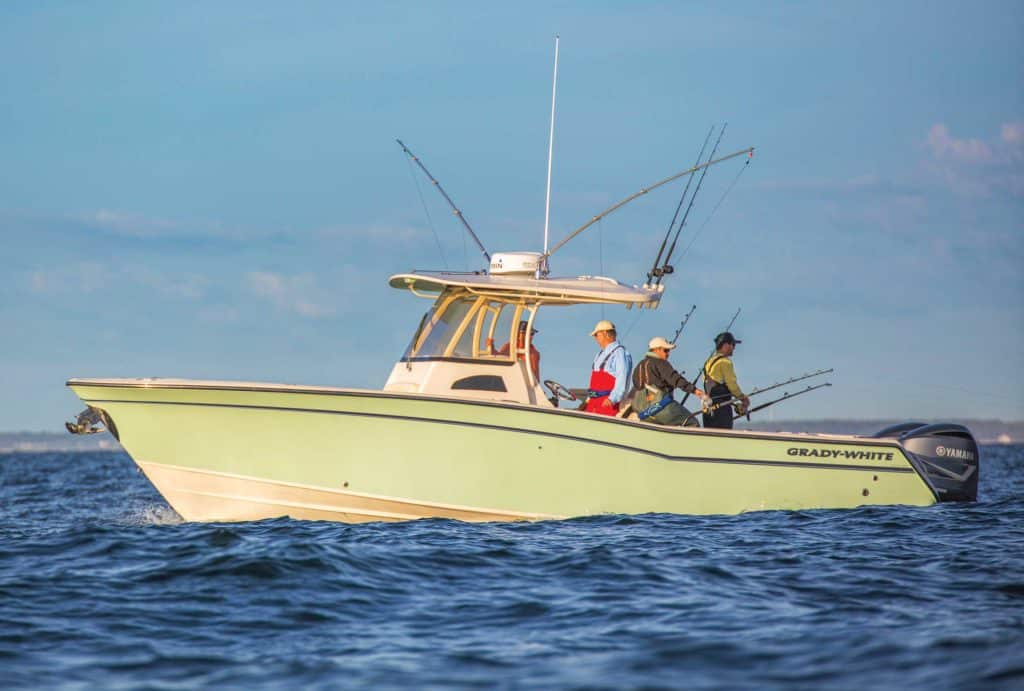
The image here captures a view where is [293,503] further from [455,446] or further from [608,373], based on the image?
[608,373]

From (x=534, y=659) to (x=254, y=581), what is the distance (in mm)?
2878

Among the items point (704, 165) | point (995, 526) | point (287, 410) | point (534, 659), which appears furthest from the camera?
point (704, 165)

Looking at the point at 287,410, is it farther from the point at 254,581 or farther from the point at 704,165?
the point at 704,165

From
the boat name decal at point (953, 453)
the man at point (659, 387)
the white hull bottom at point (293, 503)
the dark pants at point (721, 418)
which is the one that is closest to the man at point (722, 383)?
the dark pants at point (721, 418)

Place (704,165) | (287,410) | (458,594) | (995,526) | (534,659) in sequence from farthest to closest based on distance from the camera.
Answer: (704,165), (995,526), (287,410), (458,594), (534,659)

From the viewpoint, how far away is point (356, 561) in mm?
9789

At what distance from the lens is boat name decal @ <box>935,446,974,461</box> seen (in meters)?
14.3

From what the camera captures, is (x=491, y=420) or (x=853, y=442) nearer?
(x=491, y=420)

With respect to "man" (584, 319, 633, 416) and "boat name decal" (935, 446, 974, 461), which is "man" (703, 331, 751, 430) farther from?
"boat name decal" (935, 446, 974, 461)

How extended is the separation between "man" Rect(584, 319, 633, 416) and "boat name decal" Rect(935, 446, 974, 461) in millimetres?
3685

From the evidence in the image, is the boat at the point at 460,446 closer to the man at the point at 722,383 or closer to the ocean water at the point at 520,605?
the ocean water at the point at 520,605

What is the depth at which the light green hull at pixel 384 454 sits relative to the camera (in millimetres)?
12141

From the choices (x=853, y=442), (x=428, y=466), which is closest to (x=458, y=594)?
(x=428, y=466)

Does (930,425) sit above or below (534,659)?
above
